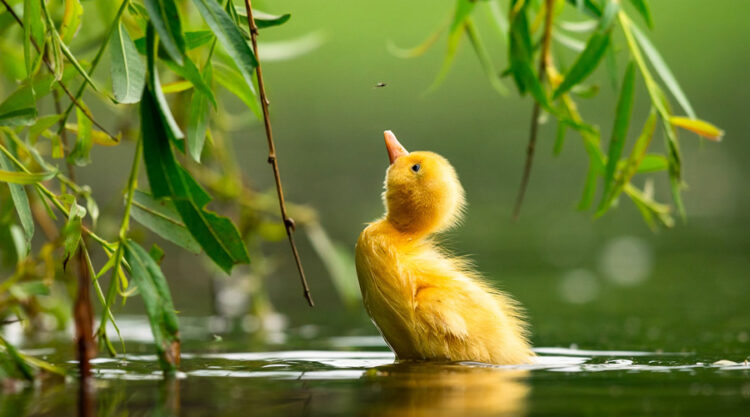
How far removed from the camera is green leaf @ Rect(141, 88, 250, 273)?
2.89m

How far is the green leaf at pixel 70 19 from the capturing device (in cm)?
328

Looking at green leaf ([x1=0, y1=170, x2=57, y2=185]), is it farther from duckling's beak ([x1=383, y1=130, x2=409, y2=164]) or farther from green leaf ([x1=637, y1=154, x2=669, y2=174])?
green leaf ([x1=637, y1=154, x2=669, y2=174])

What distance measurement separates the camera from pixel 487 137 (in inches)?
593

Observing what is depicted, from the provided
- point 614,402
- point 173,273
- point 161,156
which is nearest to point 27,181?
point 161,156

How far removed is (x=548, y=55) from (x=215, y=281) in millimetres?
2892

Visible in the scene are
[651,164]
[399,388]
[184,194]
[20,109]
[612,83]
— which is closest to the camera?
[184,194]

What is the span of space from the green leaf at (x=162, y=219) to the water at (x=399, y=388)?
16.3 inches

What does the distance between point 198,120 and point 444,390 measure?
107cm

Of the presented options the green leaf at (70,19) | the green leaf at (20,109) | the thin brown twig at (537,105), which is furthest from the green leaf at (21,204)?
the thin brown twig at (537,105)

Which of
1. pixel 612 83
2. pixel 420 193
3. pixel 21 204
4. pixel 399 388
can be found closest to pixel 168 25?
pixel 21 204

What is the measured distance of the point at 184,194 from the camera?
295cm

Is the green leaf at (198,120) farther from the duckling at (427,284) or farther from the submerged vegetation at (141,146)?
the duckling at (427,284)

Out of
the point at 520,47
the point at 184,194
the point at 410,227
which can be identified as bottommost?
the point at 410,227

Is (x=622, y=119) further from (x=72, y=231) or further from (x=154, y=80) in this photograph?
(x=72, y=231)
